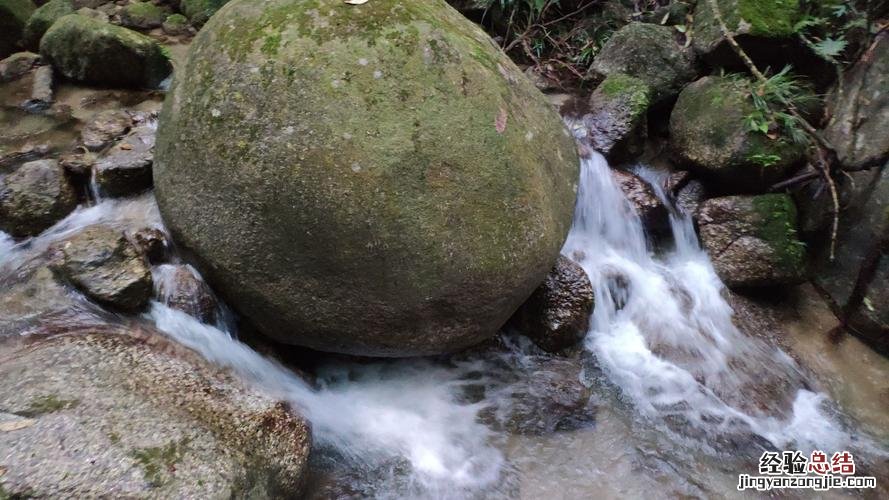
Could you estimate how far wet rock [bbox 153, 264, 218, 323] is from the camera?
9.87 feet

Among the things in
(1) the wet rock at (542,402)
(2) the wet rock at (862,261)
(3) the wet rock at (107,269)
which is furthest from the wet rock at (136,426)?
(2) the wet rock at (862,261)

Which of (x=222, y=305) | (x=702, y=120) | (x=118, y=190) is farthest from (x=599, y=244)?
(x=118, y=190)

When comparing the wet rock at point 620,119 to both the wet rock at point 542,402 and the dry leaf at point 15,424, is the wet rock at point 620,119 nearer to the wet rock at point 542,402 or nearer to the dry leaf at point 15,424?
the wet rock at point 542,402

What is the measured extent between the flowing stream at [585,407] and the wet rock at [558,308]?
131mm

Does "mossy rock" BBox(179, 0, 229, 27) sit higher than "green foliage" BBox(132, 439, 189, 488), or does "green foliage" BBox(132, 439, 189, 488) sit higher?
"green foliage" BBox(132, 439, 189, 488)

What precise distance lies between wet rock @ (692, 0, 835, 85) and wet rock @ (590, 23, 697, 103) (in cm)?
25

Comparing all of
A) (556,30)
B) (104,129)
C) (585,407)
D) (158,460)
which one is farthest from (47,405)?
(556,30)

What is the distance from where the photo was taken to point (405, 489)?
2877 millimetres

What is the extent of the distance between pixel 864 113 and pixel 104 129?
5.93 m

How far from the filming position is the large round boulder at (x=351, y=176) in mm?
2723

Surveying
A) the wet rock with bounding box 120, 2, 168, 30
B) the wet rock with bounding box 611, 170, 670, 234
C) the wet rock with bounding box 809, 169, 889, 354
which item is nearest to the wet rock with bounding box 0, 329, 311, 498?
the wet rock with bounding box 611, 170, 670, 234

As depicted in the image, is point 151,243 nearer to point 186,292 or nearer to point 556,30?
point 186,292

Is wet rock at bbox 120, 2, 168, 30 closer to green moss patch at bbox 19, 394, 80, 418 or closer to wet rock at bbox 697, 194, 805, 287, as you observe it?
green moss patch at bbox 19, 394, 80, 418

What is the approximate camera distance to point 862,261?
3.87 meters
